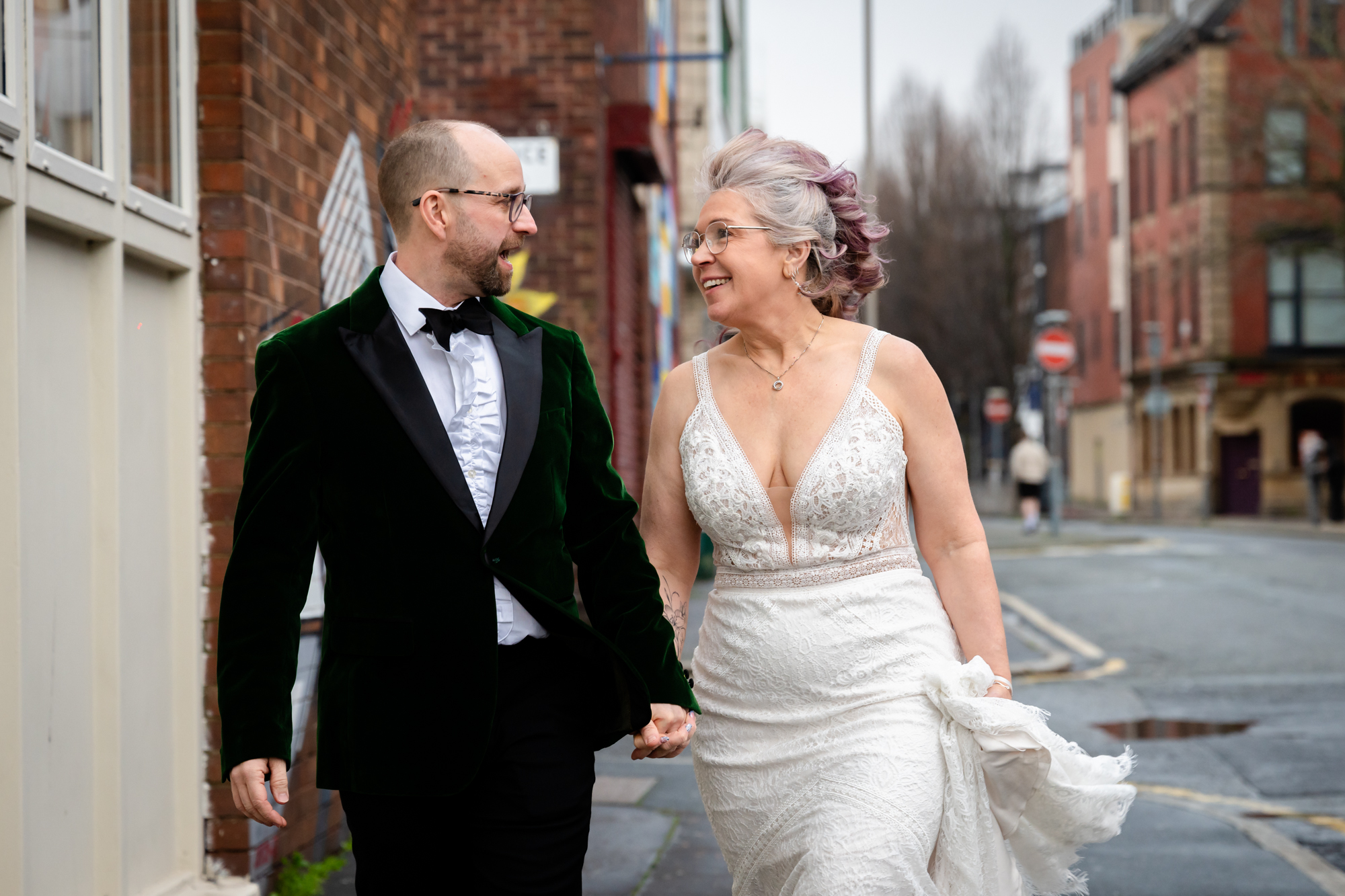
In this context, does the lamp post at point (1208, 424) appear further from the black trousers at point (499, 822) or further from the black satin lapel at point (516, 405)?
the black trousers at point (499, 822)

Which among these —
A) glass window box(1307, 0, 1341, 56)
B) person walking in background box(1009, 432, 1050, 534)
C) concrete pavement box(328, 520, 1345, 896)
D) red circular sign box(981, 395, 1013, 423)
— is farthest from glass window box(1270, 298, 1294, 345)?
concrete pavement box(328, 520, 1345, 896)

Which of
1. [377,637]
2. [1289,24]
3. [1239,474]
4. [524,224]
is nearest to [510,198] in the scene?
[524,224]

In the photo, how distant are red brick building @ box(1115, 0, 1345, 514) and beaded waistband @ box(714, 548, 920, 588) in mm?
37145

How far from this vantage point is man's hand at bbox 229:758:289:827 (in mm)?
2535

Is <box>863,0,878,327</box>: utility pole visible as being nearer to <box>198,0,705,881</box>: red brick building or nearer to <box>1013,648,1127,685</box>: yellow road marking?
<box>1013,648,1127,685</box>: yellow road marking

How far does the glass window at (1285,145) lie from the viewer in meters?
37.0

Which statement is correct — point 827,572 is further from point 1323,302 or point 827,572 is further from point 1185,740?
point 1323,302

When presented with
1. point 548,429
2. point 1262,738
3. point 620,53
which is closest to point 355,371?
point 548,429

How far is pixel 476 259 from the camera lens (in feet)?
9.50

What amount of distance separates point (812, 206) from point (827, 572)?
873 mm

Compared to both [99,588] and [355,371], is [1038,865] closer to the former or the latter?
[355,371]

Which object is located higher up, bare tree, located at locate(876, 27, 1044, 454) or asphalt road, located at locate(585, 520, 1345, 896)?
bare tree, located at locate(876, 27, 1044, 454)

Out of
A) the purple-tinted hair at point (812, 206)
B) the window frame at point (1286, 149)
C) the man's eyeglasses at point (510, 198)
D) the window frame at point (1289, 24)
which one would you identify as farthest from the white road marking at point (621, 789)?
the window frame at point (1289, 24)

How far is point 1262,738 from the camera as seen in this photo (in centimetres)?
819
